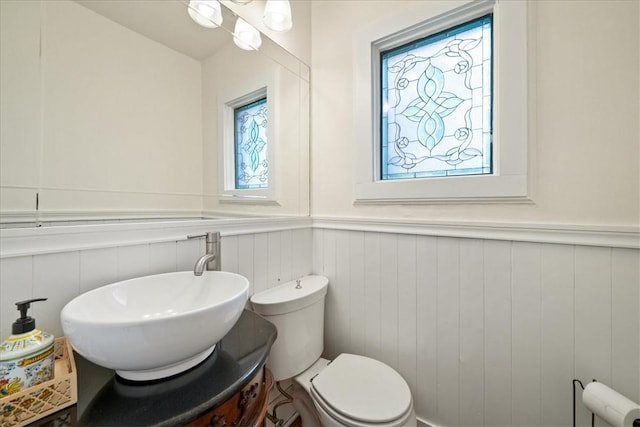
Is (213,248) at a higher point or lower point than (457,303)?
higher

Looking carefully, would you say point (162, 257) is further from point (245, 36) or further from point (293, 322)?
point (245, 36)

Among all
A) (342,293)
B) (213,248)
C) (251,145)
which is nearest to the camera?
(213,248)

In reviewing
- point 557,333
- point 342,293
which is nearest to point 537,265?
Answer: point 557,333

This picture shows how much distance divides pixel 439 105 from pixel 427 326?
1.02 meters

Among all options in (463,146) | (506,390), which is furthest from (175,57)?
(506,390)

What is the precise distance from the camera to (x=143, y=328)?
1.59 ft

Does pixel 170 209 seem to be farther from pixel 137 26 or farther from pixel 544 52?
pixel 544 52

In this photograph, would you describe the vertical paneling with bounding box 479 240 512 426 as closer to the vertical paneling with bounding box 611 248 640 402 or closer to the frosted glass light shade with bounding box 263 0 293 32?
the vertical paneling with bounding box 611 248 640 402

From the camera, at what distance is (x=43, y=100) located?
734 mm

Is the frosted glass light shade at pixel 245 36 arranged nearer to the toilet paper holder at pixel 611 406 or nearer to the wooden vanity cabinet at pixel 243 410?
the wooden vanity cabinet at pixel 243 410

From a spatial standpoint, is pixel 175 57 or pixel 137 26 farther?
pixel 175 57

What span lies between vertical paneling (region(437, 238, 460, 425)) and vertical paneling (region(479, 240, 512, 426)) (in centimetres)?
11

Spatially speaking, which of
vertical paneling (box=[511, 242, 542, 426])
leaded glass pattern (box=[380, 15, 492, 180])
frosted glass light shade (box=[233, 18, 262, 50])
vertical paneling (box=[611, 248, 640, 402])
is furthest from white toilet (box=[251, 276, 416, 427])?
frosted glass light shade (box=[233, 18, 262, 50])

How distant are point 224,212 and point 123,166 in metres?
0.39
